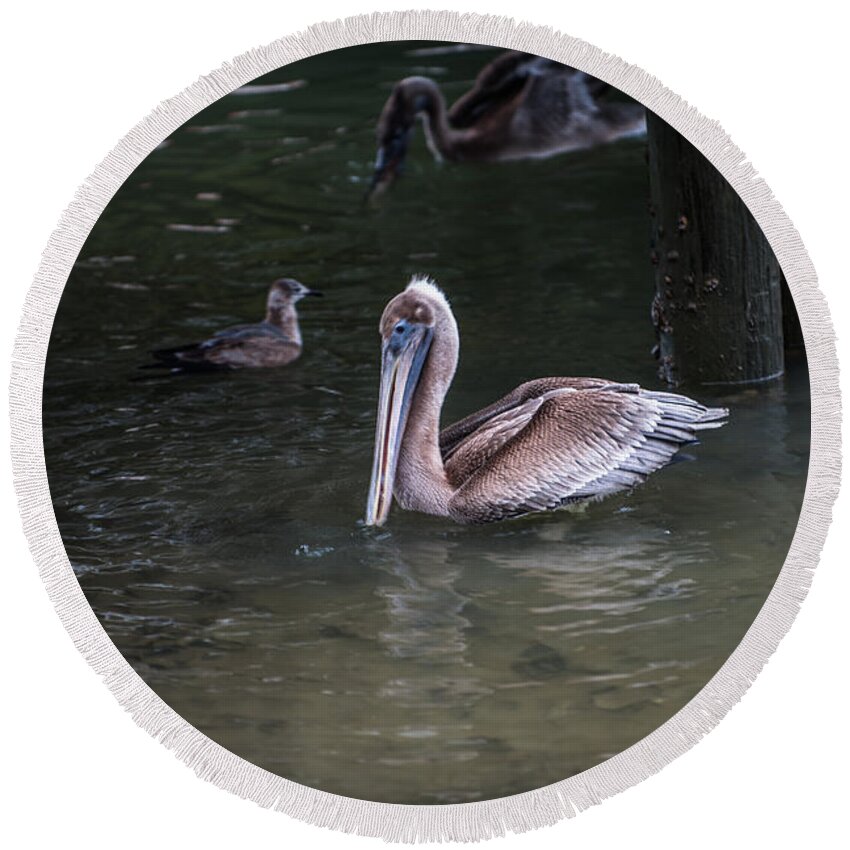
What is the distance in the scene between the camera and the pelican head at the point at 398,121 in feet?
14.3

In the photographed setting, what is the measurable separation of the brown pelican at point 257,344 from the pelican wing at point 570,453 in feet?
3.28

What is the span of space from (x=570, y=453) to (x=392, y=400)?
0.47m

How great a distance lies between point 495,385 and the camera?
417 centimetres

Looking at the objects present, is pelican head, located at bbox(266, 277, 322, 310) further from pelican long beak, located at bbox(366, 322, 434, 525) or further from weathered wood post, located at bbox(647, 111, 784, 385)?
weathered wood post, located at bbox(647, 111, 784, 385)

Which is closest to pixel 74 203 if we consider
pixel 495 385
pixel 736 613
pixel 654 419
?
pixel 495 385

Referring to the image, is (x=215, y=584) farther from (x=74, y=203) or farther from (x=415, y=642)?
(x=74, y=203)

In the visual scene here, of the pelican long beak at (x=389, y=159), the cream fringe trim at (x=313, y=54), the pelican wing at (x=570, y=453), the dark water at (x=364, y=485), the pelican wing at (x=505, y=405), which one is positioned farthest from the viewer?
the pelican long beak at (x=389, y=159)

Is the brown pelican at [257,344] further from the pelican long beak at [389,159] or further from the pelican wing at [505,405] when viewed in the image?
the pelican wing at [505,405]

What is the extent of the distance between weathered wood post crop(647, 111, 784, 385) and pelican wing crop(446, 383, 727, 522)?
0.47 meters

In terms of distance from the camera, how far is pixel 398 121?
4.57 metres

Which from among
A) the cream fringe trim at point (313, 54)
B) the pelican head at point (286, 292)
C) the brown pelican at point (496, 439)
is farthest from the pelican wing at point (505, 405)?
the pelican head at point (286, 292)

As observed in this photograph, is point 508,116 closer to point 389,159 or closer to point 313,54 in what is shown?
point 389,159

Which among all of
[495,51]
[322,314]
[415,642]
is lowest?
[415,642]

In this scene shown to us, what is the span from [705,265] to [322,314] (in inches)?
46.5
